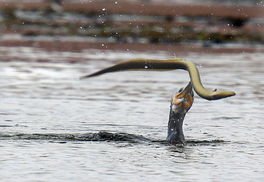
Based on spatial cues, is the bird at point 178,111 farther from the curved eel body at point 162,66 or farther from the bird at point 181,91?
the curved eel body at point 162,66

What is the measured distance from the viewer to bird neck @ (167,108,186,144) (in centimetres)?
1859

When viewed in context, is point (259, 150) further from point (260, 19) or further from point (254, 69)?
point (260, 19)

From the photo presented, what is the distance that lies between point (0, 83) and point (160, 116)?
8.87 meters

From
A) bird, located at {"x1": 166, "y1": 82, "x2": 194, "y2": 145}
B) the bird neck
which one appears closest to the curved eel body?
bird, located at {"x1": 166, "y1": 82, "x2": 194, "y2": 145}

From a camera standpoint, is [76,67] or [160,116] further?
[76,67]

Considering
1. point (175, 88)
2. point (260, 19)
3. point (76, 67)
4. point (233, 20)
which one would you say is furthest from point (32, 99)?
point (260, 19)

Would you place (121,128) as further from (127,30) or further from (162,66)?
(127,30)

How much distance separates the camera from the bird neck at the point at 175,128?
18.6 m

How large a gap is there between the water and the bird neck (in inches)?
7.7

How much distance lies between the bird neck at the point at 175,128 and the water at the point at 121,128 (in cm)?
20

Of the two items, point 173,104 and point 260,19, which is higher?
point 260,19

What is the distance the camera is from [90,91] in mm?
29531

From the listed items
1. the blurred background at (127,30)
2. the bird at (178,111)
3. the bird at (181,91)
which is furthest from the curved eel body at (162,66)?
the blurred background at (127,30)

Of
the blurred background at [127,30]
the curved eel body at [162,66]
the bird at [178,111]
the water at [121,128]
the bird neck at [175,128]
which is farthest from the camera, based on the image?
the blurred background at [127,30]
